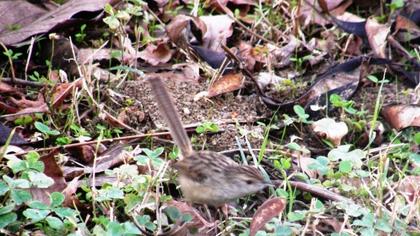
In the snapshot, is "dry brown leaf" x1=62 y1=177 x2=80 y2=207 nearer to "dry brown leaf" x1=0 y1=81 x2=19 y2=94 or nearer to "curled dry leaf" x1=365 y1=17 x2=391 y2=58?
"dry brown leaf" x1=0 y1=81 x2=19 y2=94

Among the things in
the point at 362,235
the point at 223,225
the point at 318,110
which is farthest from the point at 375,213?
the point at 318,110

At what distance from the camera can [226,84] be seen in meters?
5.65

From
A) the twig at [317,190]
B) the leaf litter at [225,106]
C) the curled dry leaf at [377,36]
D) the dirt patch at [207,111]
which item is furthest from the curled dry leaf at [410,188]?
the curled dry leaf at [377,36]

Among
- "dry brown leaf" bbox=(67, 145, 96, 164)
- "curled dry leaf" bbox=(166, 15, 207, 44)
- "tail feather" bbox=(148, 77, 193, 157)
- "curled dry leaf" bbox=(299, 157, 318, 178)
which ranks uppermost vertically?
"tail feather" bbox=(148, 77, 193, 157)

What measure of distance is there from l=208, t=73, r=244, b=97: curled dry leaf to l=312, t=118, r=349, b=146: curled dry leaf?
1.94 ft

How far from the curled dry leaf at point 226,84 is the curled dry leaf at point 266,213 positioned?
1423 mm

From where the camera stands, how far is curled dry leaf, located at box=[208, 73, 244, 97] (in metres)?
5.60

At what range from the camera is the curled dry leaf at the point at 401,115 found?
5.39 metres

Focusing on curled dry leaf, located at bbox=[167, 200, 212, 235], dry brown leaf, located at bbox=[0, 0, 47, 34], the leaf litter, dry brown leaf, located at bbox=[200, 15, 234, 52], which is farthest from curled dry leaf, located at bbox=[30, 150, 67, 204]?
dry brown leaf, located at bbox=[200, 15, 234, 52]

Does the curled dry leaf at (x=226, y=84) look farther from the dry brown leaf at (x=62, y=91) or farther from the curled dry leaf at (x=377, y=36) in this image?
the curled dry leaf at (x=377, y=36)

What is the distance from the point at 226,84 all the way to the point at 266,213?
154 centimetres

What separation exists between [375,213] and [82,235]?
134 cm

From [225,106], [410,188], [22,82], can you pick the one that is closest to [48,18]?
[22,82]

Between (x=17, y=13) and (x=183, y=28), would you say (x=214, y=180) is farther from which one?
(x=17, y=13)
